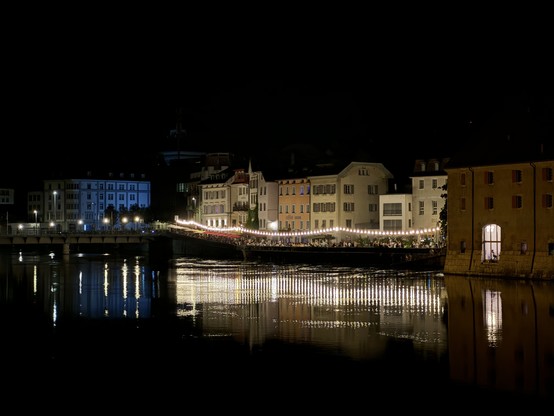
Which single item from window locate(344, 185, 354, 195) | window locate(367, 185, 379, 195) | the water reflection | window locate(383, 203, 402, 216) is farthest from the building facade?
window locate(367, 185, 379, 195)

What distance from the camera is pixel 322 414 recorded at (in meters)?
25.5

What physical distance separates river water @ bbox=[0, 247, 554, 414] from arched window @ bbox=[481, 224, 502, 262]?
2.11 meters

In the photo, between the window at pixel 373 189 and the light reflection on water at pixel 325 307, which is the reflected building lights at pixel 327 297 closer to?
the light reflection on water at pixel 325 307

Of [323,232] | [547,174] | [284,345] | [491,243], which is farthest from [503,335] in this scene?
[323,232]

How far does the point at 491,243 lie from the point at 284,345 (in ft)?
104

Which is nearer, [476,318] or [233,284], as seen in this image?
[476,318]

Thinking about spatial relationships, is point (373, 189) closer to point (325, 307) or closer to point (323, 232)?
point (323, 232)

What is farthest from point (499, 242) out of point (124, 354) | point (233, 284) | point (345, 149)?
point (345, 149)

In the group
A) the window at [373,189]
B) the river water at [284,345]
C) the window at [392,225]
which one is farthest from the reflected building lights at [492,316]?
the window at [373,189]

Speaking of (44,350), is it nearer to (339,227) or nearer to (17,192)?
(339,227)

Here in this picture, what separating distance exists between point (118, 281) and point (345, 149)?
50.3 metres

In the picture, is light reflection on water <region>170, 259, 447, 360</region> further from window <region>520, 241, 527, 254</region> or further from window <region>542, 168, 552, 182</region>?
window <region>542, 168, 552, 182</region>

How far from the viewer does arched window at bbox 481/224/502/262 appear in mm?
63312

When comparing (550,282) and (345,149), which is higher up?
(345,149)
